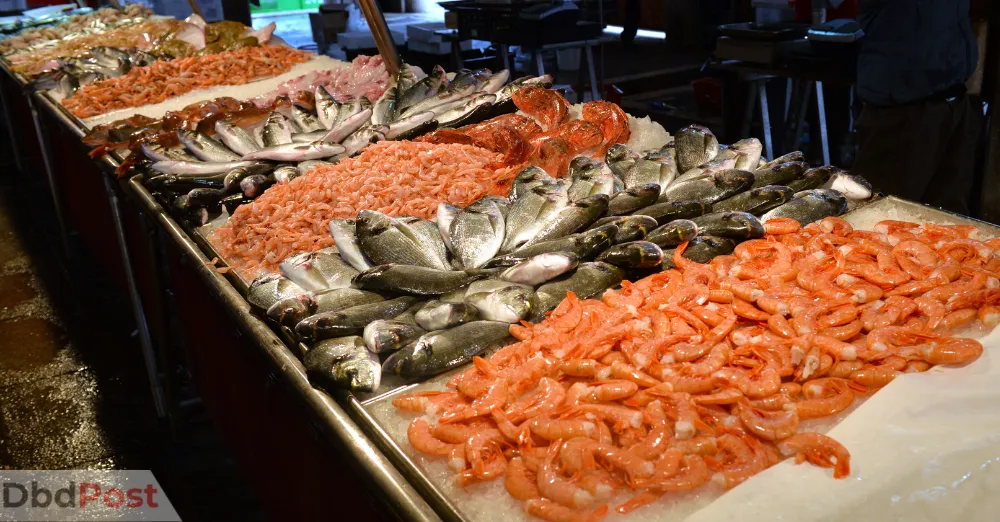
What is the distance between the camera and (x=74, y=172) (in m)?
5.39

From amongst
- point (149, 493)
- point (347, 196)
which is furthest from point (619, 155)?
point (149, 493)

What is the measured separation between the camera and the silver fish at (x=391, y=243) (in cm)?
219

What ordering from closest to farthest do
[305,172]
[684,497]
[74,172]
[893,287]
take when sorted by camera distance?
[684,497] < [893,287] < [305,172] < [74,172]

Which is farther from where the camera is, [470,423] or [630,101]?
[630,101]

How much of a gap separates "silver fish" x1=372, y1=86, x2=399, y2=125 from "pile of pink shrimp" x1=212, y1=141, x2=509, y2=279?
75cm

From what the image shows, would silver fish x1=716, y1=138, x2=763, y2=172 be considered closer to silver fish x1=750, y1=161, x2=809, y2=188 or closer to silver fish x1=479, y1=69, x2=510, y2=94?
silver fish x1=750, y1=161, x2=809, y2=188

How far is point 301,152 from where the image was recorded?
325cm

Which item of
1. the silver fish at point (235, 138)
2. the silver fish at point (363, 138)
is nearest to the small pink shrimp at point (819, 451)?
the silver fish at point (363, 138)

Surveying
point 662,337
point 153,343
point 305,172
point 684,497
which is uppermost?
point 305,172

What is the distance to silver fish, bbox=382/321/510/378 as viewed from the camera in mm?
1742

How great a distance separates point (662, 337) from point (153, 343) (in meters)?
3.31

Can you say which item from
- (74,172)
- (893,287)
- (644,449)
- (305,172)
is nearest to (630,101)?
(74,172)

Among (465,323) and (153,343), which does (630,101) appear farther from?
(465,323)

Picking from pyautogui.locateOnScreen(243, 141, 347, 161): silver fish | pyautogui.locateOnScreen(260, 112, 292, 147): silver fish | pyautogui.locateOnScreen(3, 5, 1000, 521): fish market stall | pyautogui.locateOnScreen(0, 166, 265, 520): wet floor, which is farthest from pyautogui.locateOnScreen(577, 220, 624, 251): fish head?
pyautogui.locateOnScreen(0, 166, 265, 520): wet floor
